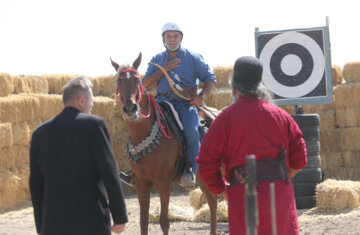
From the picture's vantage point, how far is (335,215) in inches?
361

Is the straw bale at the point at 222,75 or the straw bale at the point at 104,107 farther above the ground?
the straw bale at the point at 222,75

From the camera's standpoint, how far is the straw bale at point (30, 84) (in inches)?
481

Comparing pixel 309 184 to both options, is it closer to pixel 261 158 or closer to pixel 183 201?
pixel 183 201

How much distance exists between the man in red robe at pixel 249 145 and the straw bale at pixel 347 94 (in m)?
10.2

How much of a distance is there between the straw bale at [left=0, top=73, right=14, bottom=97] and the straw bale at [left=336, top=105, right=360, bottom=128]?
7.43 m

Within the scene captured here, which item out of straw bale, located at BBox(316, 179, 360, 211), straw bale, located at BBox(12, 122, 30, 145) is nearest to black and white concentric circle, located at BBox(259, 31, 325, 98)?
straw bale, located at BBox(316, 179, 360, 211)

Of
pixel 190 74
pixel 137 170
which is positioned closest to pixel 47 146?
pixel 137 170

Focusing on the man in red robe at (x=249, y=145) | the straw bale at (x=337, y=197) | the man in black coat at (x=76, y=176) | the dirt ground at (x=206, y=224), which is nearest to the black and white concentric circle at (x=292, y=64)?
the straw bale at (x=337, y=197)

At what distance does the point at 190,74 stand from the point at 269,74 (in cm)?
252

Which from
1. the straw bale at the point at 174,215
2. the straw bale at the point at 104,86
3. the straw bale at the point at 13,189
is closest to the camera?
the straw bale at the point at 174,215

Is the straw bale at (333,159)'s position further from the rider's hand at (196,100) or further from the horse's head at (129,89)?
the horse's head at (129,89)

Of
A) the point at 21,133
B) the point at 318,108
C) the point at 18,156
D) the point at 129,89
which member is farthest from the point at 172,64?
the point at 318,108

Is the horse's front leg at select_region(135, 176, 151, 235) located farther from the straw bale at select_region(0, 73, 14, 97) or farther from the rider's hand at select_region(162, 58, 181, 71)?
the straw bale at select_region(0, 73, 14, 97)

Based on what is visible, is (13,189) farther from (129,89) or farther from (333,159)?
(333,159)
